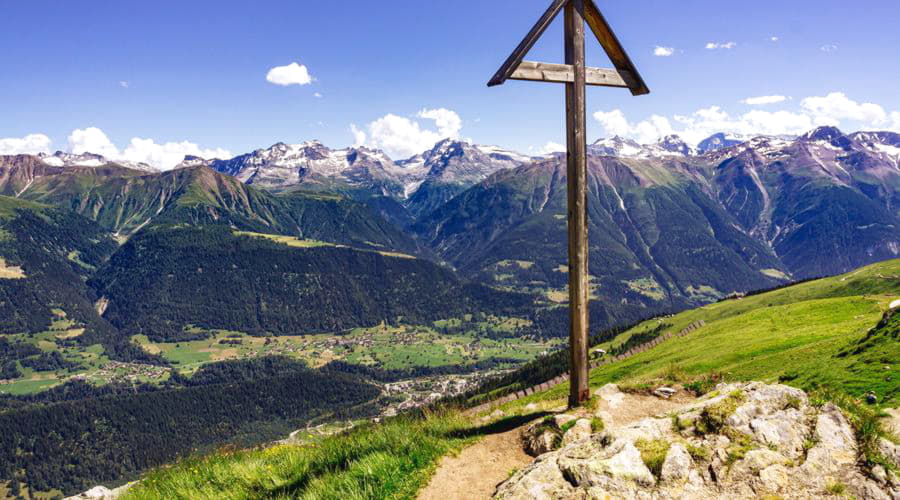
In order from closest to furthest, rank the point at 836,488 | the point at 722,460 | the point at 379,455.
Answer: the point at 836,488, the point at 722,460, the point at 379,455

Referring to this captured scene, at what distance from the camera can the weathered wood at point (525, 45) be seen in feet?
44.1

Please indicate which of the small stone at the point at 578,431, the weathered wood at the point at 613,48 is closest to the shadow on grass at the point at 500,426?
the small stone at the point at 578,431

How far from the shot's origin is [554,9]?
13.9m

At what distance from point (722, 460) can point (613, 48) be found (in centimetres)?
1203

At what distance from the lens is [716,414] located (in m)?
11.0

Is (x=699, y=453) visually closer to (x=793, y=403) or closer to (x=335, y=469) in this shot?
(x=793, y=403)

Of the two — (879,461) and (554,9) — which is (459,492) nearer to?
(879,461)

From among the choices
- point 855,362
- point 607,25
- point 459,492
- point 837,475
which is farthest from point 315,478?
point 855,362

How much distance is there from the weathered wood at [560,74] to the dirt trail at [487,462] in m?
10.1

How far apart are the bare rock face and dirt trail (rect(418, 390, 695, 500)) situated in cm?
120

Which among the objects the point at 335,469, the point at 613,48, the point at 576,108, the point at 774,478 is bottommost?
the point at 335,469

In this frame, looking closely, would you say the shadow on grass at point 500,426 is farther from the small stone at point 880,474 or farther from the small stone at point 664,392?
the small stone at point 880,474

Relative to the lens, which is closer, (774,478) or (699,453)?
(774,478)

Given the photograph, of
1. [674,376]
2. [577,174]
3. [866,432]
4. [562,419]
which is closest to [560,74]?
[577,174]
